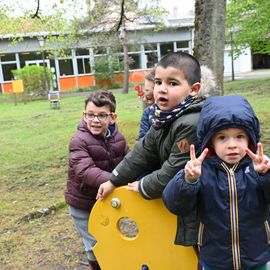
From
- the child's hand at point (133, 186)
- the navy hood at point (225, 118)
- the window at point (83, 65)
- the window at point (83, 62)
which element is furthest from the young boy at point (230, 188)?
the window at point (83, 65)

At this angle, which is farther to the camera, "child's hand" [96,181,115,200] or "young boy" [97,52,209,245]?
"child's hand" [96,181,115,200]

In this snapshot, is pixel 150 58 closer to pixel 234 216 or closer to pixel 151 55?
pixel 151 55

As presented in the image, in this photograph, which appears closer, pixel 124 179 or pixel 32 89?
pixel 124 179

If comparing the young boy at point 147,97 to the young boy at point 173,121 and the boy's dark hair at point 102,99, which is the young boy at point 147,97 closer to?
the boy's dark hair at point 102,99

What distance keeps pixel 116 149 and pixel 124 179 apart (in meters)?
0.54

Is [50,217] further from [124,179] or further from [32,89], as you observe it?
[32,89]

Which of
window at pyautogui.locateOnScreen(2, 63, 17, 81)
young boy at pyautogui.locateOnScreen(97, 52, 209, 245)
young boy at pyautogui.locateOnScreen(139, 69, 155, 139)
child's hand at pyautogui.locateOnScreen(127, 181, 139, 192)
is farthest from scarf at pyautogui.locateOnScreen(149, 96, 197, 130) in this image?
window at pyautogui.locateOnScreen(2, 63, 17, 81)

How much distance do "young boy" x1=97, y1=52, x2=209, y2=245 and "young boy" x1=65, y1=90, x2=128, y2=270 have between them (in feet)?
1.96

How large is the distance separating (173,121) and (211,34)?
9.28 feet

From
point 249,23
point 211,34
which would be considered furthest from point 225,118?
point 249,23

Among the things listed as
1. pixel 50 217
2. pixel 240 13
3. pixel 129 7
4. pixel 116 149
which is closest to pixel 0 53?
pixel 129 7

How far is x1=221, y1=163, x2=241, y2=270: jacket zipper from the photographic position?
1.89 metres

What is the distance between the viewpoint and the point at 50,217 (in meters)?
4.73

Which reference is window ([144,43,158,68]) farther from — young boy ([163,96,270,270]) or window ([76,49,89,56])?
young boy ([163,96,270,270])
